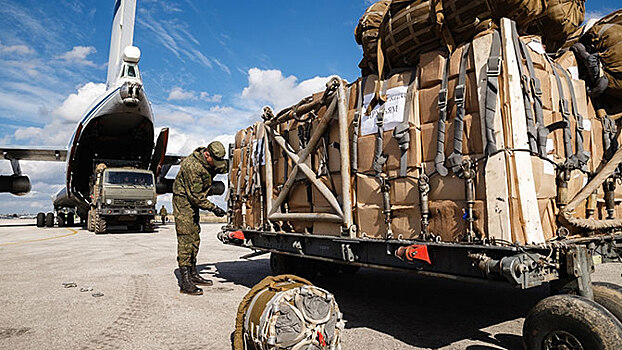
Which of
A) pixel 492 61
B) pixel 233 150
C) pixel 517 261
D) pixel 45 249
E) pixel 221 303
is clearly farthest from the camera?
pixel 45 249

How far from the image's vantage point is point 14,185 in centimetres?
2569

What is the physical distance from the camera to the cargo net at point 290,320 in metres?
3.13

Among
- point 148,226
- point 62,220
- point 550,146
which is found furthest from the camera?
point 62,220

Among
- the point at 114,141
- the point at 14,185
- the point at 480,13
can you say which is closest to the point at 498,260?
the point at 480,13

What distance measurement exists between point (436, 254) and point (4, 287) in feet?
22.9

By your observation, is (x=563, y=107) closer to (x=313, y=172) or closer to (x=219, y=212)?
(x=313, y=172)

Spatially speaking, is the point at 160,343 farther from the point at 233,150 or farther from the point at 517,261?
the point at 233,150

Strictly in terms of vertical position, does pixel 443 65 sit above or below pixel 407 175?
above

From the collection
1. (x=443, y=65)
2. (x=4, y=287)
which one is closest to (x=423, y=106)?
(x=443, y=65)

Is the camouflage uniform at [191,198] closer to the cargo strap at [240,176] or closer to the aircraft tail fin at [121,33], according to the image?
the cargo strap at [240,176]

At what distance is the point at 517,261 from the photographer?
3.11 metres

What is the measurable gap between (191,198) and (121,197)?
1370 centimetres

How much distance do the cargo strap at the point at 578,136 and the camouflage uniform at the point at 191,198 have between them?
491 cm

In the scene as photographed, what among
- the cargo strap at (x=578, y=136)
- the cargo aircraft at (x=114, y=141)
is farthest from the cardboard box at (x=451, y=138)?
the cargo aircraft at (x=114, y=141)
